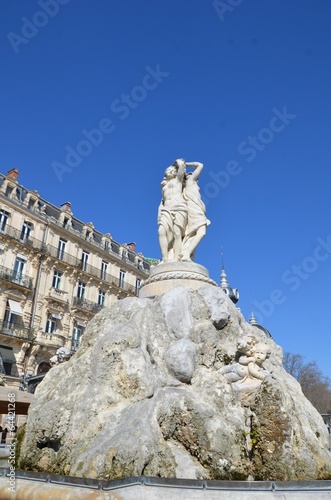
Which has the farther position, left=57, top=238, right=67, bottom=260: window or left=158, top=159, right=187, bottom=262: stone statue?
left=57, top=238, right=67, bottom=260: window

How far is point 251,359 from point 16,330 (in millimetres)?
27567

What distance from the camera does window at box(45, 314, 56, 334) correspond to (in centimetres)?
3462

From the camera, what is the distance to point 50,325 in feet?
115

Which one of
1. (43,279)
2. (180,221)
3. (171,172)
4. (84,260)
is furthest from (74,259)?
(180,221)

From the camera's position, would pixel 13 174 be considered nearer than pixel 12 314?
No

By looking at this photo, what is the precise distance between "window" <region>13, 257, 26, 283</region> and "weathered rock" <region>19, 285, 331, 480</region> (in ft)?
84.1

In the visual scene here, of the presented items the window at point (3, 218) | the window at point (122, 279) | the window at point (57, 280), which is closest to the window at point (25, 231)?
the window at point (3, 218)

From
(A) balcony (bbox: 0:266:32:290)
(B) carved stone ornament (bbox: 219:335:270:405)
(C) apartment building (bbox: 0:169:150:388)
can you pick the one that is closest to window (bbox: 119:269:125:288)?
(C) apartment building (bbox: 0:169:150:388)

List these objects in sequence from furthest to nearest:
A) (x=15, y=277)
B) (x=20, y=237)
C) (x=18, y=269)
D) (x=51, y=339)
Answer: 1. (x=20, y=237)
2. (x=18, y=269)
3. (x=51, y=339)
4. (x=15, y=277)

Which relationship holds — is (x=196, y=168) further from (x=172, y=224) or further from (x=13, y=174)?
(x=13, y=174)

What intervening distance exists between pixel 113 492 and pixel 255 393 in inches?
132

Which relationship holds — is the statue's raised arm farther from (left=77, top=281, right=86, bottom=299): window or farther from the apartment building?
(left=77, top=281, right=86, bottom=299): window

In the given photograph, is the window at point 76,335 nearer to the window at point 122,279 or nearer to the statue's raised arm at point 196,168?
the window at point 122,279

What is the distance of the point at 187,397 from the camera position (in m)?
6.87
